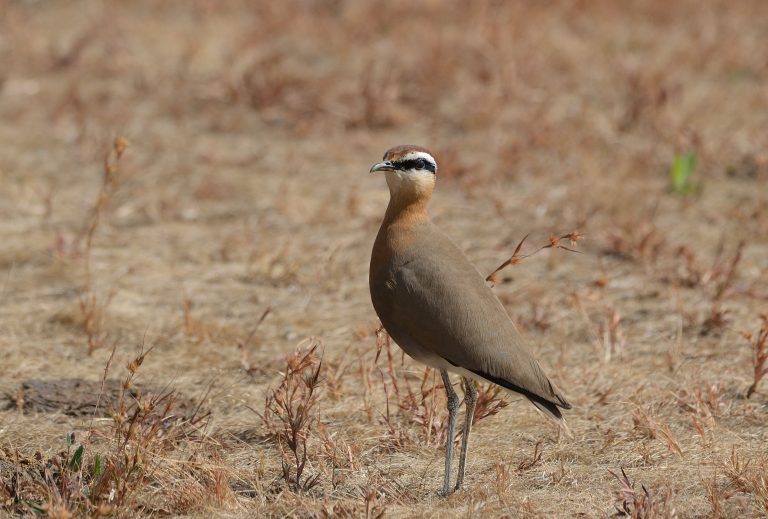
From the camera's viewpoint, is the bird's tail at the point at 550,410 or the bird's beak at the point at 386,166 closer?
the bird's tail at the point at 550,410

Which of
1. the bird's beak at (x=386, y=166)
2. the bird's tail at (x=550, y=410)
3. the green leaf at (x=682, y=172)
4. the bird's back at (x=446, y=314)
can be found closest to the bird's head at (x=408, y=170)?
the bird's beak at (x=386, y=166)

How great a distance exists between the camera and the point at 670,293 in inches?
274

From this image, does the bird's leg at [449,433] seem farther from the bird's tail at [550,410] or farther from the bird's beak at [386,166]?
the bird's beak at [386,166]

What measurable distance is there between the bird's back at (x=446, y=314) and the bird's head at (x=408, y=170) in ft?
0.47

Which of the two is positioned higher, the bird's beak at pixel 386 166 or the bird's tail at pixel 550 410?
the bird's beak at pixel 386 166

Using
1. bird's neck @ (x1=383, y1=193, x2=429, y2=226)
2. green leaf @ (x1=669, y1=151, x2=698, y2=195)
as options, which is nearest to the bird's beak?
bird's neck @ (x1=383, y1=193, x2=429, y2=226)

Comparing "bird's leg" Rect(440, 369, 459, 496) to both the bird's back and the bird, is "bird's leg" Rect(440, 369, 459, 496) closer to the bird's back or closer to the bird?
the bird

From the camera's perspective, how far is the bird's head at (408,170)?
4781 millimetres

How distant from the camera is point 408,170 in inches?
189

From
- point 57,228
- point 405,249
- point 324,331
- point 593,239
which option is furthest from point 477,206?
point 405,249

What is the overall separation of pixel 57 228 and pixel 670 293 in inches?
159

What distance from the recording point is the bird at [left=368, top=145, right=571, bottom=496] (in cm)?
442

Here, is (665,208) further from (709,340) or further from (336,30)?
(336,30)

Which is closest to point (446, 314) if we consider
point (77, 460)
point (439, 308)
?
point (439, 308)
